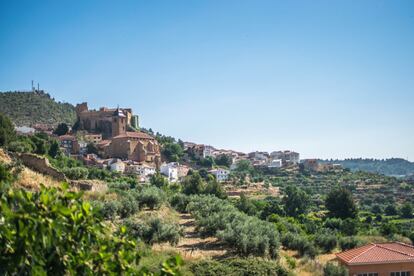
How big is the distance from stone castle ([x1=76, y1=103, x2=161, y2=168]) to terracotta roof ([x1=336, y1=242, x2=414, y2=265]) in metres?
54.5

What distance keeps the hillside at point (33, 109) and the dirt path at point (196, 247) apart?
75.1 m

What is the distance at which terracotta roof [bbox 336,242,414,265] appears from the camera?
1828 centimetres

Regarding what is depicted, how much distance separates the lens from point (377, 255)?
18766mm

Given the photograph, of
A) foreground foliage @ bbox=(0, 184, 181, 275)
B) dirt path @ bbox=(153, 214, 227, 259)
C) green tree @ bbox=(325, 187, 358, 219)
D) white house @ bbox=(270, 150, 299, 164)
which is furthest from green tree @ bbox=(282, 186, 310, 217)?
white house @ bbox=(270, 150, 299, 164)

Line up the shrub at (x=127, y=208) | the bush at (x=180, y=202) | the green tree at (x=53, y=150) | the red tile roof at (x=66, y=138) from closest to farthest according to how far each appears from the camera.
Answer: the shrub at (x=127, y=208) < the bush at (x=180, y=202) < the green tree at (x=53, y=150) < the red tile roof at (x=66, y=138)

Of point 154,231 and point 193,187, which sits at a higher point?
point 193,187

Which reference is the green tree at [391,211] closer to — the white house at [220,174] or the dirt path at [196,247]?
the white house at [220,174]

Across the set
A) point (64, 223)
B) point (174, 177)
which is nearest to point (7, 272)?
point (64, 223)

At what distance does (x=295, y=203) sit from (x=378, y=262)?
30.2 meters

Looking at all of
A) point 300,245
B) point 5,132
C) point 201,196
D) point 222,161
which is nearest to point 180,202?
point 201,196

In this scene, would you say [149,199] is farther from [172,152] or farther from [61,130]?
[172,152]

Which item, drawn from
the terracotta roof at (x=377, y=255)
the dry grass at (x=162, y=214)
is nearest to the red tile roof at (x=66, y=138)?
the dry grass at (x=162, y=214)

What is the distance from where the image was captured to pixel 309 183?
3127 inches

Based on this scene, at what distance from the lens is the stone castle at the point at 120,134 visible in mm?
70562
